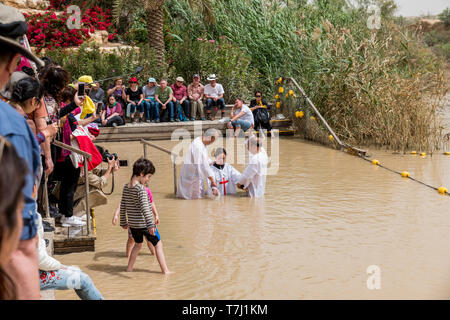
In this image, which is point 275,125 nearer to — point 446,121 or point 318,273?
point 446,121

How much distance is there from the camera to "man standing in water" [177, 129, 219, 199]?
9414mm

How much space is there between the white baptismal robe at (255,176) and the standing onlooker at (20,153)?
7.18 metres

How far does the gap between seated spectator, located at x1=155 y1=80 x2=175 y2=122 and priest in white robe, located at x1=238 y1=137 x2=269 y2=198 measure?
24.2 ft

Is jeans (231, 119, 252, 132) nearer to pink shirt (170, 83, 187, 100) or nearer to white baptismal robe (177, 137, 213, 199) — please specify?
pink shirt (170, 83, 187, 100)

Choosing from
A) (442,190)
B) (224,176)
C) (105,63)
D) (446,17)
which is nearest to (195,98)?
A: (105,63)

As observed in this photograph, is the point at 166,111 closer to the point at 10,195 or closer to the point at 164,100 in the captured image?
the point at 164,100

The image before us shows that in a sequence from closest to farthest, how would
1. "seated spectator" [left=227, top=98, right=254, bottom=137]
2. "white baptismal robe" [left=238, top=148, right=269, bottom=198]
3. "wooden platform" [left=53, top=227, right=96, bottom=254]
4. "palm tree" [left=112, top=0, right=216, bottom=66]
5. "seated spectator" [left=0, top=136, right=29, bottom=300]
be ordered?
"seated spectator" [left=0, top=136, right=29, bottom=300]
"wooden platform" [left=53, top=227, right=96, bottom=254]
"white baptismal robe" [left=238, top=148, right=269, bottom=198]
"seated spectator" [left=227, top=98, right=254, bottom=137]
"palm tree" [left=112, top=0, right=216, bottom=66]

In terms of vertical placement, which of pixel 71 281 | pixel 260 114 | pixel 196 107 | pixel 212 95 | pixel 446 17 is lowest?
pixel 71 281

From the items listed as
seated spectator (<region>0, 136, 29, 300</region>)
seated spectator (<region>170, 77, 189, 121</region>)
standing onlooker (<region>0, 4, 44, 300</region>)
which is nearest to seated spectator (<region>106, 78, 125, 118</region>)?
seated spectator (<region>170, 77, 189, 121</region>)

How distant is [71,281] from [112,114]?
12659mm

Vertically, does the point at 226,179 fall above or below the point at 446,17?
below

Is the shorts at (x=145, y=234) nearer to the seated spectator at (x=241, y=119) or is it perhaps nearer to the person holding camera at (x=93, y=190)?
the person holding camera at (x=93, y=190)

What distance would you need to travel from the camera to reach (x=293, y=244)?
694 cm
